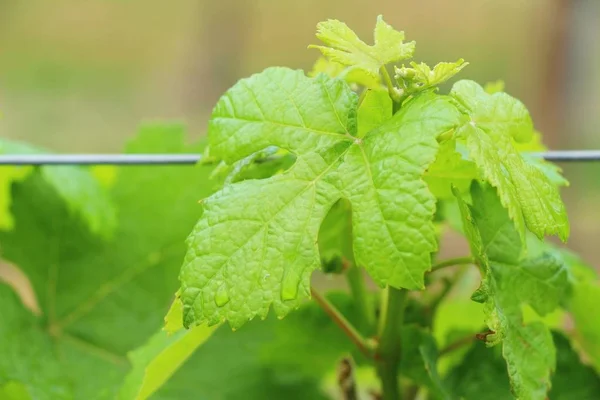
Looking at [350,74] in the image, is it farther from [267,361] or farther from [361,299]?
[267,361]

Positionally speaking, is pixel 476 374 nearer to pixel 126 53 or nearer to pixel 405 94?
pixel 405 94

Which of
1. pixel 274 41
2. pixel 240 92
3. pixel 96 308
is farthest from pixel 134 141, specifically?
pixel 274 41

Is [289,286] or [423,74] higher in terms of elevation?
[423,74]

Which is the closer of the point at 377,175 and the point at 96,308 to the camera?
the point at 377,175

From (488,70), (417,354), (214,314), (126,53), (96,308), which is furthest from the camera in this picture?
(126,53)

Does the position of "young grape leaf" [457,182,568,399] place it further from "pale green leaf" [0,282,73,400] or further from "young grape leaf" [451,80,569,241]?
"pale green leaf" [0,282,73,400]

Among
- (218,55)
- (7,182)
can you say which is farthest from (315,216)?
(218,55)

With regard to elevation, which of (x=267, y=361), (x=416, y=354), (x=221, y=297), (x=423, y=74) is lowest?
(x=267, y=361)

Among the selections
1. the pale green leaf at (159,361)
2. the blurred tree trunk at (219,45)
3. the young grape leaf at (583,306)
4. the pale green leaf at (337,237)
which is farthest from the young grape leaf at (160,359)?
the blurred tree trunk at (219,45)
